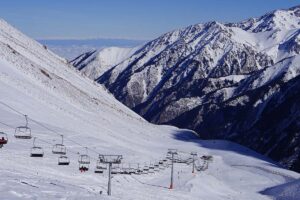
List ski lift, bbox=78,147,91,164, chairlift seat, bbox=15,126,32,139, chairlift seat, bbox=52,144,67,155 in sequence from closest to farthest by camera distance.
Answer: chairlift seat, bbox=15,126,32,139 < chairlift seat, bbox=52,144,67,155 < ski lift, bbox=78,147,91,164

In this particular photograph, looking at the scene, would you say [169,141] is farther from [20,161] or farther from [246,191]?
[20,161]

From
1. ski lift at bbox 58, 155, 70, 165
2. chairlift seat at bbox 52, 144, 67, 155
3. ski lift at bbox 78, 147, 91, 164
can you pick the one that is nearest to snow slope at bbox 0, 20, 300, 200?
ski lift at bbox 58, 155, 70, 165

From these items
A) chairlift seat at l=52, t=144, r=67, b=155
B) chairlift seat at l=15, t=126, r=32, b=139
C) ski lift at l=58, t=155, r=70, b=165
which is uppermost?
chairlift seat at l=15, t=126, r=32, b=139

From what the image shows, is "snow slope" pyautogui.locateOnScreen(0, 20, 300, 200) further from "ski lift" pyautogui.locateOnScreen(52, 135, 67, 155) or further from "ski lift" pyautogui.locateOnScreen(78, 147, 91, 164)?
"ski lift" pyautogui.locateOnScreen(52, 135, 67, 155)

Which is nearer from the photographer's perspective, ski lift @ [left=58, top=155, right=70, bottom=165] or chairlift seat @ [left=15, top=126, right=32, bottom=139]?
chairlift seat @ [left=15, top=126, right=32, bottom=139]

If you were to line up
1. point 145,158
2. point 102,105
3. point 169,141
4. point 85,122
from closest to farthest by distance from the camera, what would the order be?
1. point 145,158
2. point 85,122
3. point 169,141
4. point 102,105

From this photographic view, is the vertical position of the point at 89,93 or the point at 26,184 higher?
the point at 89,93

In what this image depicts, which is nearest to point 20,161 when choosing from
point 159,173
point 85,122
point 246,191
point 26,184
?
point 26,184

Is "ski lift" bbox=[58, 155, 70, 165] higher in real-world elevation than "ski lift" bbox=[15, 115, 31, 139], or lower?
lower
